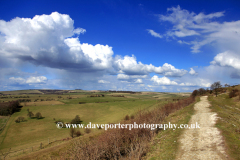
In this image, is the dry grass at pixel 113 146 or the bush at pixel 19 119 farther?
the bush at pixel 19 119

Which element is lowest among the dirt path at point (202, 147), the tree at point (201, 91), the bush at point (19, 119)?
the bush at point (19, 119)

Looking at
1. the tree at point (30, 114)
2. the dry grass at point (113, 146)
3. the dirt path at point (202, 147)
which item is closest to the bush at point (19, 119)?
the tree at point (30, 114)

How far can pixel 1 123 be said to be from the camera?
71562 millimetres

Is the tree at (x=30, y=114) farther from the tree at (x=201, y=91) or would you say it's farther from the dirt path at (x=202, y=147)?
the tree at (x=201, y=91)

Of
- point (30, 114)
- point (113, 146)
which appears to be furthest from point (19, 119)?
point (113, 146)

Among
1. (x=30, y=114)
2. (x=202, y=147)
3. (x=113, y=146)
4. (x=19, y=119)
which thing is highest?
(x=202, y=147)

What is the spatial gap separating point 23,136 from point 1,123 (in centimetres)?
2967

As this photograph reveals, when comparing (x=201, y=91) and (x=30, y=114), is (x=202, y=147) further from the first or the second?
(x=201, y=91)

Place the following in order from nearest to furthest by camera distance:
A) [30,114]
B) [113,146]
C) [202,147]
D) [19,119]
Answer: [202,147] → [113,146] → [19,119] → [30,114]

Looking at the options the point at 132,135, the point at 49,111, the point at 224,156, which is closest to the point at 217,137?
the point at 224,156

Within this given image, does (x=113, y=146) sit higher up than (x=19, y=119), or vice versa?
(x=113, y=146)

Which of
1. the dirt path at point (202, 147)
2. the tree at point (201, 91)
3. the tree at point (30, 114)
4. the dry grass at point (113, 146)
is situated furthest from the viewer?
the tree at point (201, 91)

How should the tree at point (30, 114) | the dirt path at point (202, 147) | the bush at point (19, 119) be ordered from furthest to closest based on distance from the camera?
1. the tree at point (30, 114)
2. the bush at point (19, 119)
3. the dirt path at point (202, 147)

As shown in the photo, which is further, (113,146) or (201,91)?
(201,91)
